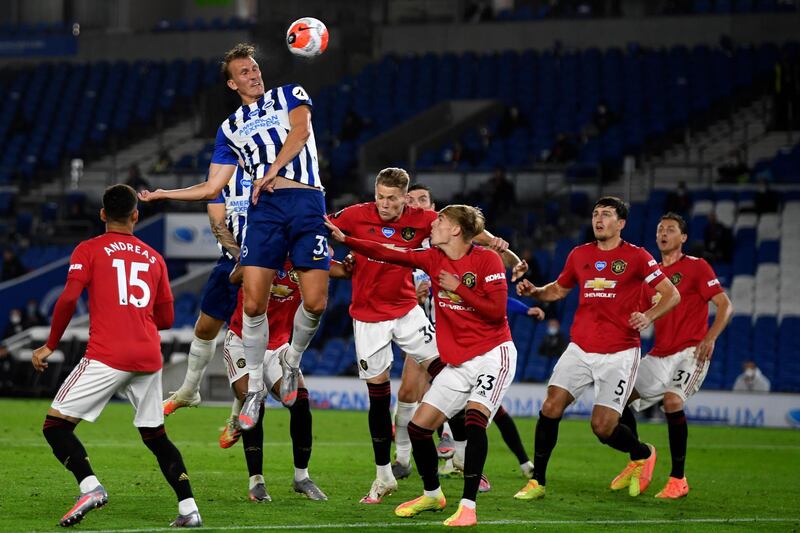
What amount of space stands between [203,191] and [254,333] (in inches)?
46.4

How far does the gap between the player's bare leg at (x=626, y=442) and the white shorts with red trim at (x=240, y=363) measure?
9.05 ft

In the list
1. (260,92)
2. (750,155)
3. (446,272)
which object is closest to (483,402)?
(446,272)

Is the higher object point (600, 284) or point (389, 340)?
point (600, 284)

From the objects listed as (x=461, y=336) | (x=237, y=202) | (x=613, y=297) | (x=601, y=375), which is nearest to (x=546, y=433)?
(x=601, y=375)

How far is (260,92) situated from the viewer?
9.80m

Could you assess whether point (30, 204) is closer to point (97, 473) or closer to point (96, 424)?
point (96, 424)

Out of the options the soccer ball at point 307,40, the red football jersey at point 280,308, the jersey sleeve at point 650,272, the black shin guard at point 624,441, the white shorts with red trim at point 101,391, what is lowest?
the black shin guard at point 624,441

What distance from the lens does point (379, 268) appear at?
10562 mm

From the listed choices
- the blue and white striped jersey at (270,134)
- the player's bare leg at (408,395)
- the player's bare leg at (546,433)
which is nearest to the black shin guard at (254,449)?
the player's bare leg at (408,395)

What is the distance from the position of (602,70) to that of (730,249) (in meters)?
8.32

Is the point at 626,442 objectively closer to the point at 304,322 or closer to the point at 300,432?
the point at 300,432

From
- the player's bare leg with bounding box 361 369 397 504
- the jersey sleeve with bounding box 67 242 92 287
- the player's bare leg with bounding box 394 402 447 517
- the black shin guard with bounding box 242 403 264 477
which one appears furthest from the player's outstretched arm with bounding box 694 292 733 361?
the jersey sleeve with bounding box 67 242 92 287

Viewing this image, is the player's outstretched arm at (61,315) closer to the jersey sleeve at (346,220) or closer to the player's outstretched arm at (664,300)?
the jersey sleeve at (346,220)

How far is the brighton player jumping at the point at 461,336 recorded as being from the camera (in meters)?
9.05
